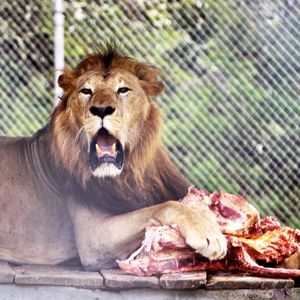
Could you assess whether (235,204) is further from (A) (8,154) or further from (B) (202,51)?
(B) (202,51)

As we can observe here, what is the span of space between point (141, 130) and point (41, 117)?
2752 millimetres

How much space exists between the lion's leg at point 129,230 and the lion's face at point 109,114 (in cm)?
22

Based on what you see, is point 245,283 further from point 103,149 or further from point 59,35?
point 59,35

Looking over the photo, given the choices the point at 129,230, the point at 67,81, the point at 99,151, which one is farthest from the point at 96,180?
the point at 67,81

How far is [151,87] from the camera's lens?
488cm

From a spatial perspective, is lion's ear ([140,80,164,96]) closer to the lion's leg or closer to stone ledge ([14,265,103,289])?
the lion's leg

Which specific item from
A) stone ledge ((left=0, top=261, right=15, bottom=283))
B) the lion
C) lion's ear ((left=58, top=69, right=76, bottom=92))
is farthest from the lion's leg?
lion's ear ((left=58, top=69, right=76, bottom=92))

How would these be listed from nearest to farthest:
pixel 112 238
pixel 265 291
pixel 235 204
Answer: pixel 265 291
pixel 112 238
pixel 235 204

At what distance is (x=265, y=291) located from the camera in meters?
4.23

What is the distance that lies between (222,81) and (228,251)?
2804 millimetres

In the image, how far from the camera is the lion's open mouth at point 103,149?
15.0 ft

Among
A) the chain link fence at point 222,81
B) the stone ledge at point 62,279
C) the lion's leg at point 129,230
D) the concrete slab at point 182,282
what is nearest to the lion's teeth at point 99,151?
the lion's leg at point 129,230

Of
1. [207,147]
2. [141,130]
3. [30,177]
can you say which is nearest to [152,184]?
[141,130]

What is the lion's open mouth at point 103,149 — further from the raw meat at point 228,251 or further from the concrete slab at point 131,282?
the concrete slab at point 131,282
